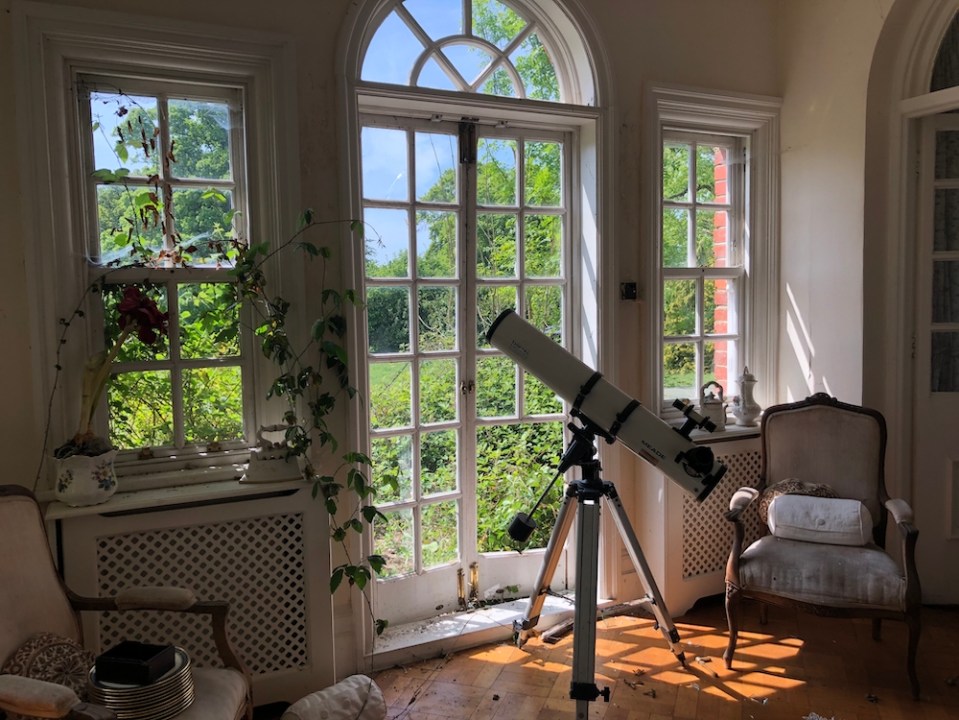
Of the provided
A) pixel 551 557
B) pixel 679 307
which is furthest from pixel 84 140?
pixel 679 307

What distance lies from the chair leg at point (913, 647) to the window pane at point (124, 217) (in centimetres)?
306

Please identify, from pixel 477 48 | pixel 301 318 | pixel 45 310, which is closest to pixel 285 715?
pixel 301 318

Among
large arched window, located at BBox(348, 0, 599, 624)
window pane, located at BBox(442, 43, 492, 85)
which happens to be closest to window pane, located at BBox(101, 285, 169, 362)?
large arched window, located at BBox(348, 0, 599, 624)

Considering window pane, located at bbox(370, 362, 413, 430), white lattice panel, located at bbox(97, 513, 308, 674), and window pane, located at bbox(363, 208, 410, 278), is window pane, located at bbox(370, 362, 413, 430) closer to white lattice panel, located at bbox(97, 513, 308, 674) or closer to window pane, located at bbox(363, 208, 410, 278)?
window pane, located at bbox(363, 208, 410, 278)

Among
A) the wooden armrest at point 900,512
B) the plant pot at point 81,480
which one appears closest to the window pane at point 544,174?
the wooden armrest at point 900,512

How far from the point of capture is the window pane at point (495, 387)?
3279 mm

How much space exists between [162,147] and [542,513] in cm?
227

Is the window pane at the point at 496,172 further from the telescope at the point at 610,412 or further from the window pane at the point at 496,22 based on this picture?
the telescope at the point at 610,412

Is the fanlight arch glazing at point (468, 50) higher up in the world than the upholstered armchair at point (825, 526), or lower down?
higher up

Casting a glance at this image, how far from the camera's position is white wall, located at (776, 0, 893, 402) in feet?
10.5

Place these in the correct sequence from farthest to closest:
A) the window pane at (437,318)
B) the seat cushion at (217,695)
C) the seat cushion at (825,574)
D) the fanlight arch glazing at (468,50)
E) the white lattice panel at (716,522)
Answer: the white lattice panel at (716,522)
the window pane at (437,318)
the fanlight arch glazing at (468,50)
the seat cushion at (825,574)
the seat cushion at (217,695)

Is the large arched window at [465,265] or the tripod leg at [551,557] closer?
the tripod leg at [551,557]

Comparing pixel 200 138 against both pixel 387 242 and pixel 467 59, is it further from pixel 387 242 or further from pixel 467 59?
pixel 467 59

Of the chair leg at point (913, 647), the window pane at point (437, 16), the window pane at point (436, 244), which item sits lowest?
the chair leg at point (913, 647)
